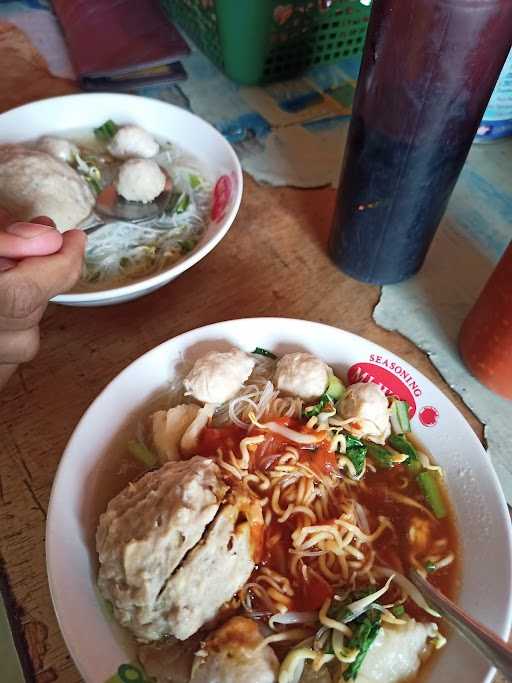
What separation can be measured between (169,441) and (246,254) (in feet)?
1.73

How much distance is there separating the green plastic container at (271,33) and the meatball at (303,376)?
37.6 inches

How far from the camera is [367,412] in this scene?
2.70 feet

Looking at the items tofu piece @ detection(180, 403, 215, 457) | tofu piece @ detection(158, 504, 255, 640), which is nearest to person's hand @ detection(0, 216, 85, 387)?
tofu piece @ detection(180, 403, 215, 457)

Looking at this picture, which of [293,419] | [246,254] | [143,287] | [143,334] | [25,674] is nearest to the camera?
[25,674]

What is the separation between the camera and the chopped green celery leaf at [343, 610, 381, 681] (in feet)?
2.10

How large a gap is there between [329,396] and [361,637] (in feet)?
1.05

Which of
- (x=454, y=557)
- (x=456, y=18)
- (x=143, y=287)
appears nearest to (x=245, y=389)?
(x=143, y=287)

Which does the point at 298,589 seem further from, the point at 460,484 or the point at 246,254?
the point at 246,254

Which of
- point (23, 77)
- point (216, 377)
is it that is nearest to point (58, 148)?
point (23, 77)

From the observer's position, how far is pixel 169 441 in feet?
2.60

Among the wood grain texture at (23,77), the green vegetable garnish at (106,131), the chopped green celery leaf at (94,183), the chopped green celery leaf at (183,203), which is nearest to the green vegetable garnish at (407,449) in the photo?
the chopped green celery leaf at (183,203)

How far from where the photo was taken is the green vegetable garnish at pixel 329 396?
0.85 metres

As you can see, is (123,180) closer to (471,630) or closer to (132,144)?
(132,144)

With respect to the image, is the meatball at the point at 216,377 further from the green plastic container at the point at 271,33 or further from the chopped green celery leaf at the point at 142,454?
the green plastic container at the point at 271,33
